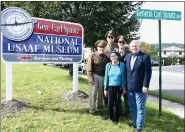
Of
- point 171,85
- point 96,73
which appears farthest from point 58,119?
point 171,85

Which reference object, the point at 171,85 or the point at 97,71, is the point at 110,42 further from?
the point at 171,85

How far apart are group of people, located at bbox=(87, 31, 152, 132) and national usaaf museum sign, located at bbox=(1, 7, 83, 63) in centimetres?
109

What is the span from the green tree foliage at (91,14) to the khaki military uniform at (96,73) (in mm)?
5092

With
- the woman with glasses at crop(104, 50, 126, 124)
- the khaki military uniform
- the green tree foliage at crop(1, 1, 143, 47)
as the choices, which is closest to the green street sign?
the khaki military uniform

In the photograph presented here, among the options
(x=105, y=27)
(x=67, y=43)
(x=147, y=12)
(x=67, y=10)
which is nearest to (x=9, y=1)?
(x=67, y=10)

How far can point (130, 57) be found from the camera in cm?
575

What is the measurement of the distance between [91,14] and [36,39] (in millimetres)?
5331

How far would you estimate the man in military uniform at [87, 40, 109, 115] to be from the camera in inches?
243

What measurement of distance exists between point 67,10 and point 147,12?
5095 millimetres

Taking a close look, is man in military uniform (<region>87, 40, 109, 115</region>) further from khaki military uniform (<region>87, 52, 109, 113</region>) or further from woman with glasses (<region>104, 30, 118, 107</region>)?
woman with glasses (<region>104, 30, 118, 107</region>)

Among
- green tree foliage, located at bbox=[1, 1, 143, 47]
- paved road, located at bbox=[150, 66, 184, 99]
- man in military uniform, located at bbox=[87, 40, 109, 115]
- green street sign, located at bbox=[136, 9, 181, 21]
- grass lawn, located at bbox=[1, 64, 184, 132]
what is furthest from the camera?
paved road, located at bbox=[150, 66, 184, 99]

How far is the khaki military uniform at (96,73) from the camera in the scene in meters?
6.19

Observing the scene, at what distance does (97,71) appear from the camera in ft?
20.5

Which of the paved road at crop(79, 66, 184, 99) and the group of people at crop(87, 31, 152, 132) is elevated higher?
the group of people at crop(87, 31, 152, 132)
